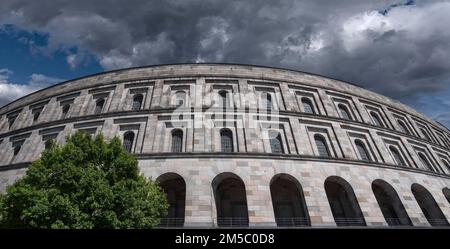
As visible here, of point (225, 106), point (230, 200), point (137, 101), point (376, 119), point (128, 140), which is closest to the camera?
point (230, 200)

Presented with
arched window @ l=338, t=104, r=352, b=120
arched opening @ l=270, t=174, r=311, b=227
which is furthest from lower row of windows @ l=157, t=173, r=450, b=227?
arched window @ l=338, t=104, r=352, b=120

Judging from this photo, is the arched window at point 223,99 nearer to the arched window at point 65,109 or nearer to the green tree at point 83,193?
the green tree at point 83,193

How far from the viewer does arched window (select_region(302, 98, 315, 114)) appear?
2192 centimetres

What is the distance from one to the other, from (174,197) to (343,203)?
1207 centimetres

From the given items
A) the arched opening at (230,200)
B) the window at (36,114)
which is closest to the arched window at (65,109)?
the window at (36,114)

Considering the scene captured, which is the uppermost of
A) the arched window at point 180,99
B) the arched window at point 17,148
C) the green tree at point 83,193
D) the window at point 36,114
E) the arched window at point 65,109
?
the window at point 36,114

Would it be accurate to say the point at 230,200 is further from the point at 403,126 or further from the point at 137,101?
the point at 403,126

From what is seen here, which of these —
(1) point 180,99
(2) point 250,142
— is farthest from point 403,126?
(1) point 180,99

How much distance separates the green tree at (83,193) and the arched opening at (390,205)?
15.9m

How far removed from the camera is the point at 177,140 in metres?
18.1

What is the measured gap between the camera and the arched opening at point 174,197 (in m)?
15.5
